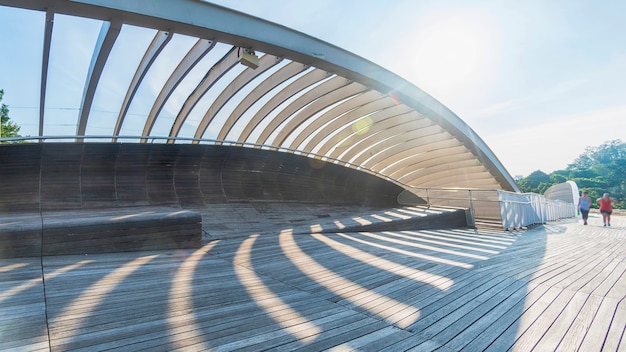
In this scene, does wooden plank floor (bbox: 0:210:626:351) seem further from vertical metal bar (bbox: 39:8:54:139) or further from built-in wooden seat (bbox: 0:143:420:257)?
vertical metal bar (bbox: 39:8:54:139)

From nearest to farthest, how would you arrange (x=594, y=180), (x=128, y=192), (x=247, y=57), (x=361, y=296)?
(x=361, y=296) → (x=247, y=57) → (x=128, y=192) → (x=594, y=180)

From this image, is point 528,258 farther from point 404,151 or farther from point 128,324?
point 404,151

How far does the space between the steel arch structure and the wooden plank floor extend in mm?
5516

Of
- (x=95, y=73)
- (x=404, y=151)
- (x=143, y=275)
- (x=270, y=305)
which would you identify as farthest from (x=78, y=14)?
(x=404, y=151)

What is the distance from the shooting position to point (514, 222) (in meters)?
11.3

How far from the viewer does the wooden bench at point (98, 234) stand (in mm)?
4016

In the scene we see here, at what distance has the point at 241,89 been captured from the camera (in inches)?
441

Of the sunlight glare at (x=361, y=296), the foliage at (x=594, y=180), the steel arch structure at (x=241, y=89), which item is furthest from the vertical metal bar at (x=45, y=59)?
the foliage at (x=594, y=180)

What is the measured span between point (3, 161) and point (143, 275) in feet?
27.3

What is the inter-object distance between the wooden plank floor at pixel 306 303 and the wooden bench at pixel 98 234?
8.9 inches

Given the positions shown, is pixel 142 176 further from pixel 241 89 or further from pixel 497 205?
pixel 497 205

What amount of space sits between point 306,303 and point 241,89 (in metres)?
9.93

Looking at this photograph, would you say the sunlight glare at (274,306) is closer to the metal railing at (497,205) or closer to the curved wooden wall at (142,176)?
the curved wooden wall at (142,176)

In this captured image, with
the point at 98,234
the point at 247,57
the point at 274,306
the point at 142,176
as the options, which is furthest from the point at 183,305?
the point at 142,176
